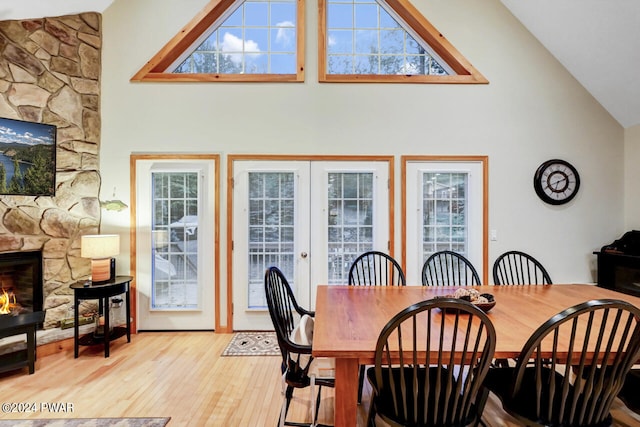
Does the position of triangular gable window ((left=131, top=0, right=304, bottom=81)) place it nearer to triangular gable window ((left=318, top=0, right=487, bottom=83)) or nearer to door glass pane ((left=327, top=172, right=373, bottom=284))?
triangular gable window ((left=318, top=0, right=487, bottom=83))

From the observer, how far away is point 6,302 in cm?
304

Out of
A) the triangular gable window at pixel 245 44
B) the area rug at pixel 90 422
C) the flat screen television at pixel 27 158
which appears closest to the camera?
the area rug at pixel 90 422

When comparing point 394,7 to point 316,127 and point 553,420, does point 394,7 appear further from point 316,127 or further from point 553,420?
point 553,420

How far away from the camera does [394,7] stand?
3.77m

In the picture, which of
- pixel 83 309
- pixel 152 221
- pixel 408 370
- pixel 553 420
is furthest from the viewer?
pixel 152 221

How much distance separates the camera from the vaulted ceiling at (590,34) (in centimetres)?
300

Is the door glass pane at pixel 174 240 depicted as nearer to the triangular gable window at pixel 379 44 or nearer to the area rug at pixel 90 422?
the area rug at pixel 90 422

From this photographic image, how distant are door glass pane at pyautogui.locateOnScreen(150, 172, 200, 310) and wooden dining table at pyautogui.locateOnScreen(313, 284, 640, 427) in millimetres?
→ 1937

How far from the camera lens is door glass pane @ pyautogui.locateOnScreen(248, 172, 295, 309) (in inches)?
145

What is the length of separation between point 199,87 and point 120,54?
99cm

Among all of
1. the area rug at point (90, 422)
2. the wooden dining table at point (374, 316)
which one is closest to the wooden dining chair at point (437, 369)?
the wooden dining table at point (374, 316)

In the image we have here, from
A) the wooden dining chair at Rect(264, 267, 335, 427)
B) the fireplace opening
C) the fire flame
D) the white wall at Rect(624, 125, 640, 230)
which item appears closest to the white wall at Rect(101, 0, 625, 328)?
the white wall at Rect(624, 125, 640, 230)

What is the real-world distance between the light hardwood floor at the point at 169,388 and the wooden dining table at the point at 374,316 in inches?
30.5

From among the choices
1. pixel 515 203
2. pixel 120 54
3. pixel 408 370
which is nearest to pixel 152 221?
pixel 120 54
